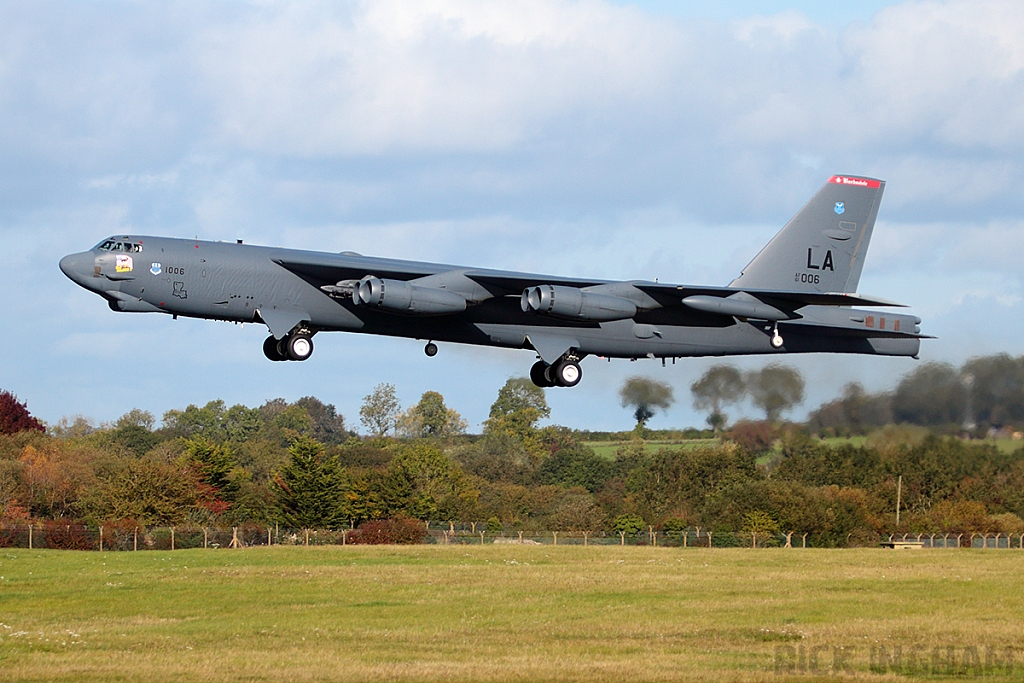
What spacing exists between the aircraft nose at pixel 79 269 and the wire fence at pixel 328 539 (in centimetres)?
4205

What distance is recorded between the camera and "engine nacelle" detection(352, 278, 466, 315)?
78.1 ft

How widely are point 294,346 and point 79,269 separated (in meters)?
4.28

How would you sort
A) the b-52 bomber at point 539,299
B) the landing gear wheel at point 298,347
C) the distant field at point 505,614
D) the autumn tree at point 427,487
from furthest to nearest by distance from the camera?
the autumn tree at point 427,487 < the distant field at point 505,614 < the landing gear wheel at point 298,347 < the b-52 bomber at point 539,299

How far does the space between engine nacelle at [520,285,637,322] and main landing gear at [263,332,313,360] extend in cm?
437

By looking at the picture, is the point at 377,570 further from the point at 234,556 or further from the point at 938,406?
the point at 938,406

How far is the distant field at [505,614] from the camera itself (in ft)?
95.9

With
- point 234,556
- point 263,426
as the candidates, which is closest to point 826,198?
point 234,556

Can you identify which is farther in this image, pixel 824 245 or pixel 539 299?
pixel 824 245

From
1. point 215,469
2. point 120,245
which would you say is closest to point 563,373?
point 120,245

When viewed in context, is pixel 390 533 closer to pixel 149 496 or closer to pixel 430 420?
pixel 149 496

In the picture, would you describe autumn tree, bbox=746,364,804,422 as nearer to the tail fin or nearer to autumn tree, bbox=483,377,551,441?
the tail fin

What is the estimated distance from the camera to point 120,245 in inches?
944

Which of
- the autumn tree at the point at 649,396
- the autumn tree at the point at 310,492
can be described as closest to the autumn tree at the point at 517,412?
the autumn tree at the point at 310,492

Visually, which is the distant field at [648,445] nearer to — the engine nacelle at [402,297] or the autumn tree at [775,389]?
the autumn tree at [775,389]
